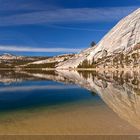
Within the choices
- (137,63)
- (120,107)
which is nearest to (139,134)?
(120,107)

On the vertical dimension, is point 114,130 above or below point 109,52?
below

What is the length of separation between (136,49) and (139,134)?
162 metres

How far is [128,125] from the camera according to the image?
65.7 ft

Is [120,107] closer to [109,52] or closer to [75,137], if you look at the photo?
[75,137]

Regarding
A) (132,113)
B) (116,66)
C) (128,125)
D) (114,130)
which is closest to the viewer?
(114,130)

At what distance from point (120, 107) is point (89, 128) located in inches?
401

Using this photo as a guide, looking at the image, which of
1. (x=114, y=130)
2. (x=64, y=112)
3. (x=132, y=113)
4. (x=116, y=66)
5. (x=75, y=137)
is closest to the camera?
(x=75, y=137)

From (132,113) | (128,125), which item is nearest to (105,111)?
(132,113)

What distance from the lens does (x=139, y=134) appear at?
17281mm

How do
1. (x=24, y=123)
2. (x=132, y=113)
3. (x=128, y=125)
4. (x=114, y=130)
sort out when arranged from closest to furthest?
(x=114, y=130)
(x=128, y=125)
(x=24, y=123)
(x=132, y=113)

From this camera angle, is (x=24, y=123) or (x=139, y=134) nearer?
(x=139, y=134)

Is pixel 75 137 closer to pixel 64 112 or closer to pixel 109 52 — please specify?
pixel 64 112

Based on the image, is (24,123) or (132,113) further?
(132,113)

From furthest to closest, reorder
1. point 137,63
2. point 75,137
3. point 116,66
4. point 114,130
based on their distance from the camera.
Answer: point 116,66, point 137,63, point 114,130, point 75,137
